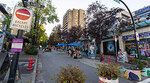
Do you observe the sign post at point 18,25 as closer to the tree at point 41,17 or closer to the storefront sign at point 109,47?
the tree at point 41,17

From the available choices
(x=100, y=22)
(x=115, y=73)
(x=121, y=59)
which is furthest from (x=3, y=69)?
(x=100, y=22)

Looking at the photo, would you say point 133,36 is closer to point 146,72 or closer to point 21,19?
point 146,72

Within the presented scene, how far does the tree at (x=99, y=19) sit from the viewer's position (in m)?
10.3

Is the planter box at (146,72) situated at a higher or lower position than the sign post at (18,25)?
lower

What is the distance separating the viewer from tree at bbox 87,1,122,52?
10291mm

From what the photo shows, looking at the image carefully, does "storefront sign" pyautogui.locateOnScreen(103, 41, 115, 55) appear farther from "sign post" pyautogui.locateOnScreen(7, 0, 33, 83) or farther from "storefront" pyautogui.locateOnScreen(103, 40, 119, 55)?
"sign post" pyautogui.locateOnScreen(7, 0, 33, 83)

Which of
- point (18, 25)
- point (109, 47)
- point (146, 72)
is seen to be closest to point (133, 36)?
point (109, 47)

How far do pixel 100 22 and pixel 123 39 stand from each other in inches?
240

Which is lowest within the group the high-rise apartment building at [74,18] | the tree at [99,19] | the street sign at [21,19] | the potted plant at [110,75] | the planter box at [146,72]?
the planter box at [146,72]

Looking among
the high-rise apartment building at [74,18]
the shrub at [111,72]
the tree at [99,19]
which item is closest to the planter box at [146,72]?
the shrub at [111,72]

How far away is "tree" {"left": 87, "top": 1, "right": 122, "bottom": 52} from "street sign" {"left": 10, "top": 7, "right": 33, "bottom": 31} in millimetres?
9259

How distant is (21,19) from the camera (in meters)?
2.67

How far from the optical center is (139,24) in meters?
10.6

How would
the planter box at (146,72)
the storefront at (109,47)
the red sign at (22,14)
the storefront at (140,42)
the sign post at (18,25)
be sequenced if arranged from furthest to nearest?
the storefront at (109,47), the storefront at (140,42), the planter box at (146,72), the red sign at (22,14), the sign post at (18,25)
